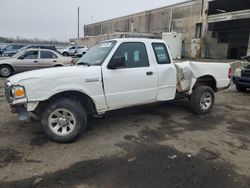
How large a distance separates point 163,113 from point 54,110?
10.5 ft

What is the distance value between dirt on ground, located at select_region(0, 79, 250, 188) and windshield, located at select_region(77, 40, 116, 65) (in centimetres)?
147

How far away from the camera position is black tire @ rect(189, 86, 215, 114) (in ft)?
20.6

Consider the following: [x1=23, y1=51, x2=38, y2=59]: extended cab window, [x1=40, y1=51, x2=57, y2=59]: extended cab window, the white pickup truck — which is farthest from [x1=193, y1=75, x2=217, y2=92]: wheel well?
[x1=23, y1=51, x2=38, y2=59]: extended cab window

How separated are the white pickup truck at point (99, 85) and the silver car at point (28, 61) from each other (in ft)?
28.4

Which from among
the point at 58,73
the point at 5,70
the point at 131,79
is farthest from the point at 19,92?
the point at 5,70

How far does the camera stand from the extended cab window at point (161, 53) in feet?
18.2

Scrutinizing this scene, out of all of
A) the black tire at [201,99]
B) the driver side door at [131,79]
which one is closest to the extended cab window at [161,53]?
the driver side door at [131,79]

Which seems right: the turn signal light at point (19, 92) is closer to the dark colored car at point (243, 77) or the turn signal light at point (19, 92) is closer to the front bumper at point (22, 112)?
the front bumper at point (22, 112)

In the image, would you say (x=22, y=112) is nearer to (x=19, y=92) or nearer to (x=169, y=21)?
(x=19, y=92)

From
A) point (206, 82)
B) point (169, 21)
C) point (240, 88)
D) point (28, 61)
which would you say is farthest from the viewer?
point (169, 21)

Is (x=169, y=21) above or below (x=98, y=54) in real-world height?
above

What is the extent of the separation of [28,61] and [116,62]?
10.1 metres

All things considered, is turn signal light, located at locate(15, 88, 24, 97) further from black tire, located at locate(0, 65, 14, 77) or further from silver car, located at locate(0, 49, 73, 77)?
black tire, located at locate(0, 65, 14, 77)

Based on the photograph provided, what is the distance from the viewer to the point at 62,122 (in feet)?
14.7
